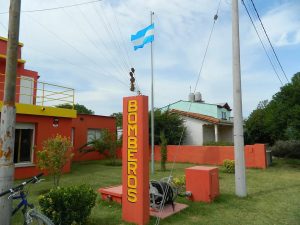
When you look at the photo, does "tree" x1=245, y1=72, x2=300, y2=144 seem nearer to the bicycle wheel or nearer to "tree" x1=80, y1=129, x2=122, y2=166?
"tree" x1=80, y1=129, x2=122, y2=166

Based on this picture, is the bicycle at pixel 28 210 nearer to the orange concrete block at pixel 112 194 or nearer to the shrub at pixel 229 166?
the orange concrete block at pixel 112 194

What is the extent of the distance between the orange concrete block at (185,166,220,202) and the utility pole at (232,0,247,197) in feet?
3.72

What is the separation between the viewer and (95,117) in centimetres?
2253

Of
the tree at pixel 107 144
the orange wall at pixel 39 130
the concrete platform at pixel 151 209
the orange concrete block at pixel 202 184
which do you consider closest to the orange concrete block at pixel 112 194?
the concrete platform at pixel 151 209

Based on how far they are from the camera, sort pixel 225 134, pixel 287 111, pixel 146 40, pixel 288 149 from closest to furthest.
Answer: pixel 146 40 < pixel 287 111 < pixel 288 149 < pixel 225 134

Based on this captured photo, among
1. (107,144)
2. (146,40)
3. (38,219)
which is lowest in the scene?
(38,219)

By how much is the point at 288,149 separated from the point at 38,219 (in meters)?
16.5

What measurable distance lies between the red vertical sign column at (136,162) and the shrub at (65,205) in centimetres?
106

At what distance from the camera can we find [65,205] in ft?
17.5

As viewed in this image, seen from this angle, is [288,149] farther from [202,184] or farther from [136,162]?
[136,162]

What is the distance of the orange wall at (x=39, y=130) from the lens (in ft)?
41.9

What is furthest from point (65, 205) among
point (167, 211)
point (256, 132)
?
Result: point (256, 132)

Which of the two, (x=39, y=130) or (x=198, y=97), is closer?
(x=39, y=130)

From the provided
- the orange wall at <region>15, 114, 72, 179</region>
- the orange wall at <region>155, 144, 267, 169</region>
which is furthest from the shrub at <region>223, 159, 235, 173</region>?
the orange wall at <region>15, 114, 72, 179</region>
